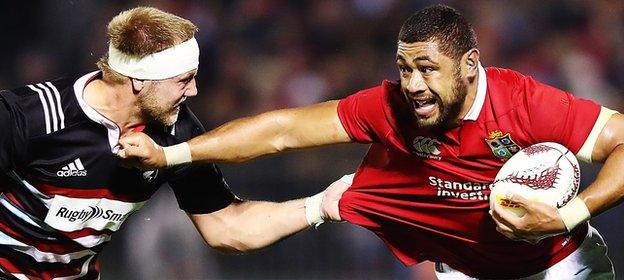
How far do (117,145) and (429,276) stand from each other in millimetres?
3469

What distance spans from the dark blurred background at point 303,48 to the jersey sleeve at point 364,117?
118 inches

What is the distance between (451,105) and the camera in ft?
14.6

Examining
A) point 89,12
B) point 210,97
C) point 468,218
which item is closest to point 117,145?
point 468,218

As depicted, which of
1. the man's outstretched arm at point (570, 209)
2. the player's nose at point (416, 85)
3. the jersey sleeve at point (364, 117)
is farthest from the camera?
the jersey sleeve at point (364, 117)

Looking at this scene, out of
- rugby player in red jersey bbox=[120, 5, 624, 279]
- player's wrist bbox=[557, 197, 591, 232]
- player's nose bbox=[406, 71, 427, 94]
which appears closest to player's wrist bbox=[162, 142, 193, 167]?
rugby player in red jersey bbox=[120, 5, 624, 279]

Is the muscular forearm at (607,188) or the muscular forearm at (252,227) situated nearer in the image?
the muscular forearm at (607,188)

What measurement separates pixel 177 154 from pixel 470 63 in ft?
4.26

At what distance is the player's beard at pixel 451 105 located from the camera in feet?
14.4

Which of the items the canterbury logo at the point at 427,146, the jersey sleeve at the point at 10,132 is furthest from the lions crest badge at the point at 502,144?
the jersey sleeve at the point at 10,132

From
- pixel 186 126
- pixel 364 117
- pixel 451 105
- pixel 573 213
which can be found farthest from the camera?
pixel 186 126

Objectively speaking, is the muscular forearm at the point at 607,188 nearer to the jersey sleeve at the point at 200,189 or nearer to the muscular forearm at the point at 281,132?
the muscular forearm at the point at 281,132

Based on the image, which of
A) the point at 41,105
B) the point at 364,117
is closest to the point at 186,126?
the point at 41,105

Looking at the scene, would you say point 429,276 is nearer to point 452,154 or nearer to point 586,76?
point 586,76

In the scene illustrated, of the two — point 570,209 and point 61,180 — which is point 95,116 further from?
point 570,209
